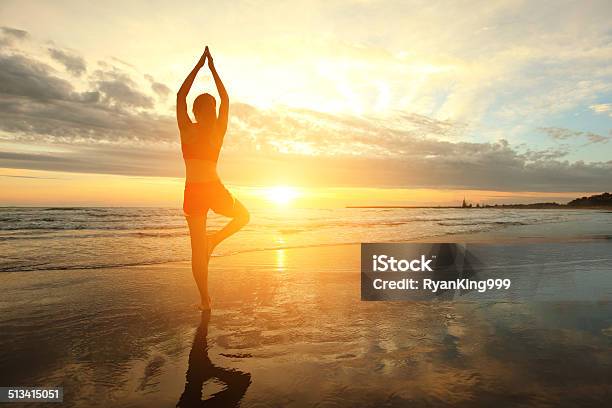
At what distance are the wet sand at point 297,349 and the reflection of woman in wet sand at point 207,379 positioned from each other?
0.01 m

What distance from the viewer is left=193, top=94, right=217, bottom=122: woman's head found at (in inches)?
194

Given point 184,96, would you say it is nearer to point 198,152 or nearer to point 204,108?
point 204,108

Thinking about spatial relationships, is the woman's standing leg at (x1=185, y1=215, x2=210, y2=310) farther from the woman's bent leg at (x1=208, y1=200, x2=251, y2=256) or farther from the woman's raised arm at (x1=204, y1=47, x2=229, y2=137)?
the woman's raised arm at (x1=204, y1=47, x2=229, y2=137)

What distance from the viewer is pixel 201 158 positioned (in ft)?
16.2

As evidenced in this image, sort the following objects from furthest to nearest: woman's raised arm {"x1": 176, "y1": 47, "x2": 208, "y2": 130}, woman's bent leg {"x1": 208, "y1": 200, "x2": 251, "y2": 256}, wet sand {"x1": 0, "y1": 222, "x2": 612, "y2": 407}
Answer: woman's bent leg {"x1": 208, "y1": 200, "x2": 251, "y2": 256}, woman's raised arm {"x1": 176, "y1": 47, "x2": 208, "y2": 130}, wet sand {"x1": 0, "y1": 222, "x2": 612, "y2": 407}

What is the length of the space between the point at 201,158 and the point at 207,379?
2831mm

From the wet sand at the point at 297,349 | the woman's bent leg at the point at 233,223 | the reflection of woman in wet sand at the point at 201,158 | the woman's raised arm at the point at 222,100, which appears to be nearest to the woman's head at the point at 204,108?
the reflection of woman in wet sand at the point at 201,158

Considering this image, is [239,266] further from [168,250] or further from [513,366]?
[513,366]

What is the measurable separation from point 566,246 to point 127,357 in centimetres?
1267

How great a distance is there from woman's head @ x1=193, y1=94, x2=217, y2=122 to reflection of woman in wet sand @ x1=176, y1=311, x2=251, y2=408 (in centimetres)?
277

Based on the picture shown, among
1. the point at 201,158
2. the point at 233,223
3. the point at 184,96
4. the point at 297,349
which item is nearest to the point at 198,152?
the point at 201,158

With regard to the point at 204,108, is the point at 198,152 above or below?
below

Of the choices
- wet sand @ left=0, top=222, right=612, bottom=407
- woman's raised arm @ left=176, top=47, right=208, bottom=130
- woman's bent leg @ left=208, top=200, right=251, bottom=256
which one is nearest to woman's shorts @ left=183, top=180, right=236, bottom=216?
woman's bent leg @ left=208, top=200, right=251, bottom=256

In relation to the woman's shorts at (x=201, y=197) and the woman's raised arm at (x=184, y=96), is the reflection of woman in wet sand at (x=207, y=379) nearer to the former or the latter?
the woman's shorts at (x=201, y=197)
